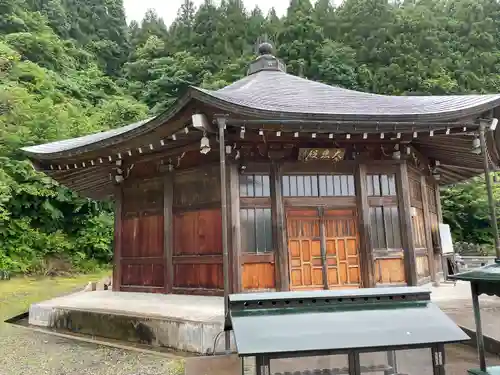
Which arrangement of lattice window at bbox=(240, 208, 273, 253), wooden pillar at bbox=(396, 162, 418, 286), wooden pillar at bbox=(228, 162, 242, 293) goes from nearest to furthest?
wooden pillar at bbox=(228, 162, 242, 293) → lattice window at bbox=(240, 208, 273, 253) → wooden pillar at bbox=(396, 162, 418, 286)

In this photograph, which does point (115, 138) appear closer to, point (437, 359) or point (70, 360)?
point (70, 360)

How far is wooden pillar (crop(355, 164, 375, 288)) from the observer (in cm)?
792

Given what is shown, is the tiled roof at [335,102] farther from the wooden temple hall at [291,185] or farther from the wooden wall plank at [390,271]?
the wooden wall plank at [390,271]

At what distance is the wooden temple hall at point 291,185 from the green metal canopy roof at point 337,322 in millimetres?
4042

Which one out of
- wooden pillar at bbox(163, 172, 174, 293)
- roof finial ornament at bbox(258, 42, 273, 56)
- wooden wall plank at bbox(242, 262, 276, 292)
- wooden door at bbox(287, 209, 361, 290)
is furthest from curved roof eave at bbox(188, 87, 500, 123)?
roof finial ornament at bbox(258, 42, 273, 56)

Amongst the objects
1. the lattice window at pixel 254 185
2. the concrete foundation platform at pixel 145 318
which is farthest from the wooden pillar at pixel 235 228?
the concrete foundation platform at pixel 145 318

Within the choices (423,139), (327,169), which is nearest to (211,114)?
(327,169)

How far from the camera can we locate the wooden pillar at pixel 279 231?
7594 millimetres

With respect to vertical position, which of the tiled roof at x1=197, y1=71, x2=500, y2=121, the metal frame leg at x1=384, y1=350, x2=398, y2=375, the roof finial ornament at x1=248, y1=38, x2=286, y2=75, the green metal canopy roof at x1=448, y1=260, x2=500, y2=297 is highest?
the roof finial ornament at x1=248, y1=38, x2=286, y2=75

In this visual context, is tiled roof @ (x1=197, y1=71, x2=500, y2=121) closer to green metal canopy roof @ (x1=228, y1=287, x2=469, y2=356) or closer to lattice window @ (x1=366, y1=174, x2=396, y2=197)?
lattice window @ (x1=366, y1=174, x2=396, y2=197)

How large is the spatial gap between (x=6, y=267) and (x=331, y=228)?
1527 centimetres

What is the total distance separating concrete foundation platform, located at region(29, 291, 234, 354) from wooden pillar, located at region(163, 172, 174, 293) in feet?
1.31

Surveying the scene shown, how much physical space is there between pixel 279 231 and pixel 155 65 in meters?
32.0

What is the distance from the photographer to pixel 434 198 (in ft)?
36.2
